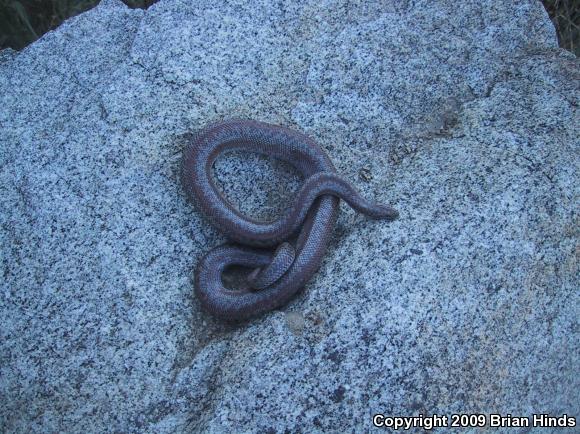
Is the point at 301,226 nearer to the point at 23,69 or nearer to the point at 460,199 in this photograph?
the point at 460,199

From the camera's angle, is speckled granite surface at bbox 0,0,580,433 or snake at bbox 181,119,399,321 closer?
speckled granite surface at bbox 0,0,580,433

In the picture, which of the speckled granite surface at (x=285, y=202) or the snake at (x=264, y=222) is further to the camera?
the snake at (x=264, y=222)

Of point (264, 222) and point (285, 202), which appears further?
point (285, 202)

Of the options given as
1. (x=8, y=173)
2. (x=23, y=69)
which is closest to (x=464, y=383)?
(x=8, y=173)
